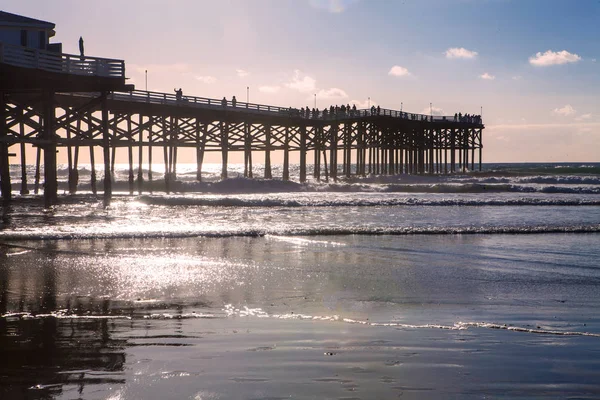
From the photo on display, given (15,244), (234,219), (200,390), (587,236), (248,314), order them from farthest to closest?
(234,219), (587,236), (15,244), (248,314), (200,390)

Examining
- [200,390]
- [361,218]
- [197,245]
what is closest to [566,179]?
[361,218]

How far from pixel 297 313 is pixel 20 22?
2004 centimetres

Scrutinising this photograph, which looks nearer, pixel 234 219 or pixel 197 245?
pixel 197 245

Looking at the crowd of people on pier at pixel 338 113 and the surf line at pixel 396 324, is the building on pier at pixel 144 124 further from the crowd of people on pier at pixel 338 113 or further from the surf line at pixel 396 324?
the surf line at pixel 396 324

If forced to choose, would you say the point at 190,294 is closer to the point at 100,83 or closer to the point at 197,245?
the point at 197,245

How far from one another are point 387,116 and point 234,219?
36012 millimetres

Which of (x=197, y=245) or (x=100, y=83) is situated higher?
(x=100, y=83)

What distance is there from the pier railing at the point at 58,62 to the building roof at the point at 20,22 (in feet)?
8.50

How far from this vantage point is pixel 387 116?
52625mm

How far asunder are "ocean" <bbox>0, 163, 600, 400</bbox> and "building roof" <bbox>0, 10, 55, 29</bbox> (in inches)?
403

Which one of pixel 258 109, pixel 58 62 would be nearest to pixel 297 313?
pixel 58 62

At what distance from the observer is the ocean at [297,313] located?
4.25 metres

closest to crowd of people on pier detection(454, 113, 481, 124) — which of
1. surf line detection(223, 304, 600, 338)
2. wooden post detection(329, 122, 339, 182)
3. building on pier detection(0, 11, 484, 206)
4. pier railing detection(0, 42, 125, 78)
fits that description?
Answer: building on pier detection(0, 11, 484, 206)

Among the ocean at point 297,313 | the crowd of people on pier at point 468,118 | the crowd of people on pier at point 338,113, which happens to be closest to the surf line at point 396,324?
the ocean at point 297,313
